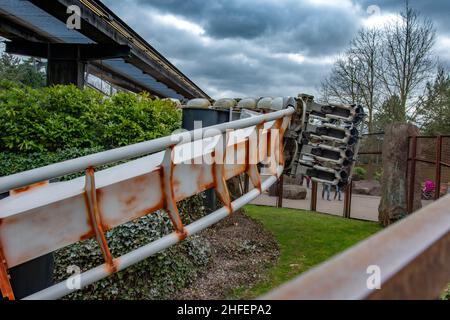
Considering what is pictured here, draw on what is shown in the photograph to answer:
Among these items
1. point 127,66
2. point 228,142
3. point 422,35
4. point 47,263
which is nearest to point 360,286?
point 47,263

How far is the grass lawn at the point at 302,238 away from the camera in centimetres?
505

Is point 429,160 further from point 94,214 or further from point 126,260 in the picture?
point 94,214

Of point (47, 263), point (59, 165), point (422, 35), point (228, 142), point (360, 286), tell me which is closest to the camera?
point (360, 286)

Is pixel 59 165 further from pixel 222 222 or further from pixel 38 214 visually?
pixel 222 222

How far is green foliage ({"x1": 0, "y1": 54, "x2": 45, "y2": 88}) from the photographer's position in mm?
17227

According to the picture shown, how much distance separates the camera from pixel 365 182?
18.5m

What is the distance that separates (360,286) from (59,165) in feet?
7.54

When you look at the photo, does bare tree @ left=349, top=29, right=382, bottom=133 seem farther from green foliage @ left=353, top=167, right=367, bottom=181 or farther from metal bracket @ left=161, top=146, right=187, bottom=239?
metal bracket @ left=161, top=146, right=187, bottom=239

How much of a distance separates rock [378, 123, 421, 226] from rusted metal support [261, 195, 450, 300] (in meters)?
8.05

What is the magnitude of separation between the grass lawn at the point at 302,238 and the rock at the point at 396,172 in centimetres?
49

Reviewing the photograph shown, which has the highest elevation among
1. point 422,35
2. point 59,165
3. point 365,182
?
point 422,35
